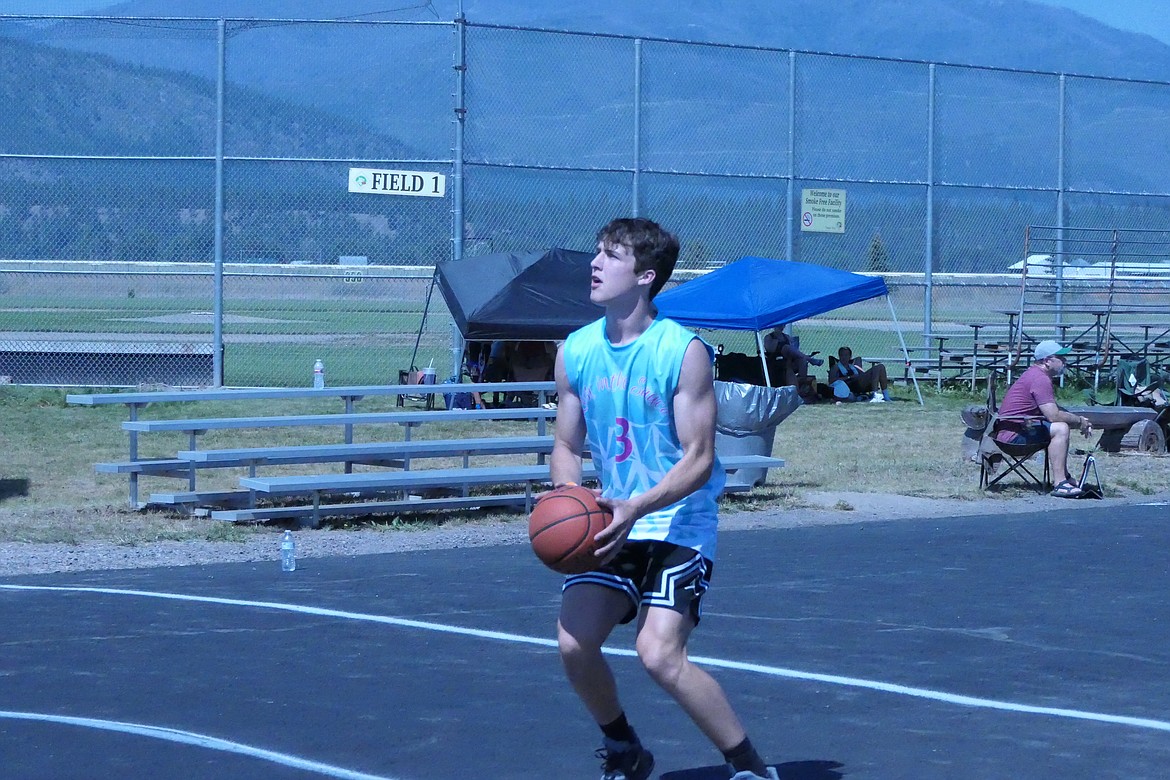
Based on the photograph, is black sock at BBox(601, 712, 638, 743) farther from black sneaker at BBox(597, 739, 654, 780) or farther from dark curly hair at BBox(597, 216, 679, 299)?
dark curly hair at BBox(597, 216, 679, 299)

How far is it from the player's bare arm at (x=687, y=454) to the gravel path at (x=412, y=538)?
237 inches

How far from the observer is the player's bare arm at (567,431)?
4.96 meters

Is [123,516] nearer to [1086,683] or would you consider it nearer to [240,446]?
[240,446]

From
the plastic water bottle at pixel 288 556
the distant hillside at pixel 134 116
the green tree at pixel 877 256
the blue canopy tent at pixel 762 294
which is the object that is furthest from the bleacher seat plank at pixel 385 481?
the green tree at pixel 877 256

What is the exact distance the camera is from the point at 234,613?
8.30m

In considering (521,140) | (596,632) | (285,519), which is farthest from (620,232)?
(521,140)

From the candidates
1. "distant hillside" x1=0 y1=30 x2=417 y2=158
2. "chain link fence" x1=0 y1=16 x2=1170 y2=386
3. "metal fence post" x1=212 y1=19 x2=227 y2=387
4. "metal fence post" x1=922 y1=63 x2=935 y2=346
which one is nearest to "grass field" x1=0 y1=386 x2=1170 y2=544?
"metal fence post" x1=212 y1=19 x2=227 y2=387

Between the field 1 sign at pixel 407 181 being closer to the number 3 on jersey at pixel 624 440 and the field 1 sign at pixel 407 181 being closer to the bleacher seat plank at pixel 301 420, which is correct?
the bleacher seat plank at pixel 301 420

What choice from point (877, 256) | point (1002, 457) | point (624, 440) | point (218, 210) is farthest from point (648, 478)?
point (877, 256)

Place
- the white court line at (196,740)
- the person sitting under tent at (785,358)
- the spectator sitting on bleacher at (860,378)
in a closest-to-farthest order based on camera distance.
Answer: the white court line at (196,740)
the person sitting under tent at (785,358)
the spectator sitting on bleacher at (860,378)

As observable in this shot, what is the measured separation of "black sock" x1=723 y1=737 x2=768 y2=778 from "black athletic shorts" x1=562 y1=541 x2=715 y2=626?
42 cm

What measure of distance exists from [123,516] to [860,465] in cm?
738

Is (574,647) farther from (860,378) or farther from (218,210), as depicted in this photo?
(860,378)

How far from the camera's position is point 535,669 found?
6.97 m
